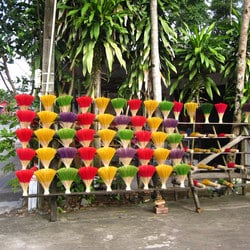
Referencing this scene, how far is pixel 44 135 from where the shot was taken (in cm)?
407

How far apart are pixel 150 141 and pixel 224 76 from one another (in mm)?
2192

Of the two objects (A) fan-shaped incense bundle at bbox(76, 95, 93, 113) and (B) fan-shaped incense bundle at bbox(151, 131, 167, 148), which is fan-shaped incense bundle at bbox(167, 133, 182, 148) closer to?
(B) fan-shaped incense bundle at bbox(151, 131, 167, 148)

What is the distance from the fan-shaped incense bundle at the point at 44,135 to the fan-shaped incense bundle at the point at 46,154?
0.32 ft

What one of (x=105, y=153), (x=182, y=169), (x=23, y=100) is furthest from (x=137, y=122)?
(x=23, y=100)

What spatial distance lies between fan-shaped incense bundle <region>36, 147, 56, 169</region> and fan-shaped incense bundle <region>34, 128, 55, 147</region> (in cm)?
10

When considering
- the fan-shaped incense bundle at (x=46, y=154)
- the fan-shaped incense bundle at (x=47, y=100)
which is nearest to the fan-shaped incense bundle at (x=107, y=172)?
the fan-shaped incense bundle at (x=46, y=154)

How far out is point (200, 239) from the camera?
144 inches

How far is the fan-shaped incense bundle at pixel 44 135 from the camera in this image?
405 centimetres

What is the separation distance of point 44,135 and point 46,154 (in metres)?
0.24

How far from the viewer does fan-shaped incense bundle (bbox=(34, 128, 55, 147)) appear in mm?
4055

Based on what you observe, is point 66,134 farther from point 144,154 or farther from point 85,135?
point 144,154

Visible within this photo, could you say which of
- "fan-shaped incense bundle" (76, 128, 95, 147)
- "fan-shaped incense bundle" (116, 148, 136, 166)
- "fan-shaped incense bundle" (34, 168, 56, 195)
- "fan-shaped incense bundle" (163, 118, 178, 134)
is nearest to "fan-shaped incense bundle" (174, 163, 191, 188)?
"fan-shaped incense bundle" (163, 118, 178, 134)

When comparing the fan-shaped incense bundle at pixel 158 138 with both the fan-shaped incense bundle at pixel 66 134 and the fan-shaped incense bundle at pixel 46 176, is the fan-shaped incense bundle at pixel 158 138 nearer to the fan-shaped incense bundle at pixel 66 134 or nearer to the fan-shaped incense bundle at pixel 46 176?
the fan-shaped incense bundle at pixel 66 134

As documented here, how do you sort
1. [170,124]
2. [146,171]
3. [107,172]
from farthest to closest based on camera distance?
[170,124], [146,171], [107,172]
